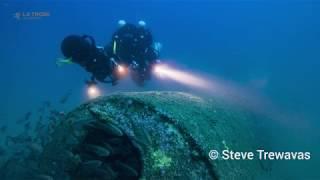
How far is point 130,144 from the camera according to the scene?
2949 mm

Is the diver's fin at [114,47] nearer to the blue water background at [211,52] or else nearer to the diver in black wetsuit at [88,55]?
the diver in black wetsuit at [88,55]

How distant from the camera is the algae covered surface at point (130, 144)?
279cm

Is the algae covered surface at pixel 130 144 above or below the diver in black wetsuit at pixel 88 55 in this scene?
below

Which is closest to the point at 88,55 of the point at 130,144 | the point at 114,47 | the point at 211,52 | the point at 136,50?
the point at 114,47

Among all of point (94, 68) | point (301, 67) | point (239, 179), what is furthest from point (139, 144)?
point (301, 67)

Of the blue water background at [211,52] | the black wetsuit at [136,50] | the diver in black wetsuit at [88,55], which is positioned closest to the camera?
the diver in black wetsuit at [88,55]

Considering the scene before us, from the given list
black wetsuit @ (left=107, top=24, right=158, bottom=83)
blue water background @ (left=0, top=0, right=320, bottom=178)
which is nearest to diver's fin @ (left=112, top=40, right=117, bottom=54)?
black wetsuit @ (left=107, top=24, right=158, bottom=83)

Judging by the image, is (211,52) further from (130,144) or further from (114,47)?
(130,144)

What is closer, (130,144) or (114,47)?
(130,144)

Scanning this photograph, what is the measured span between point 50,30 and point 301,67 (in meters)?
53.2

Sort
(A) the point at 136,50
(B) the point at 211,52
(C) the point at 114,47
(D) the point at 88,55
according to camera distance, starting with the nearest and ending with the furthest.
Result: (D) the point at 88,55, (C) the point at 114,47, (A) the point at 136,50, (B) the point at 211,52

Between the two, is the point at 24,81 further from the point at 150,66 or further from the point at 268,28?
the point at 150,66

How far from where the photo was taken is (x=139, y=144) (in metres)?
2.78

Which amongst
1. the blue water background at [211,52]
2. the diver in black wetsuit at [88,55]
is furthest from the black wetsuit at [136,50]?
the blue water background at [211,52]
